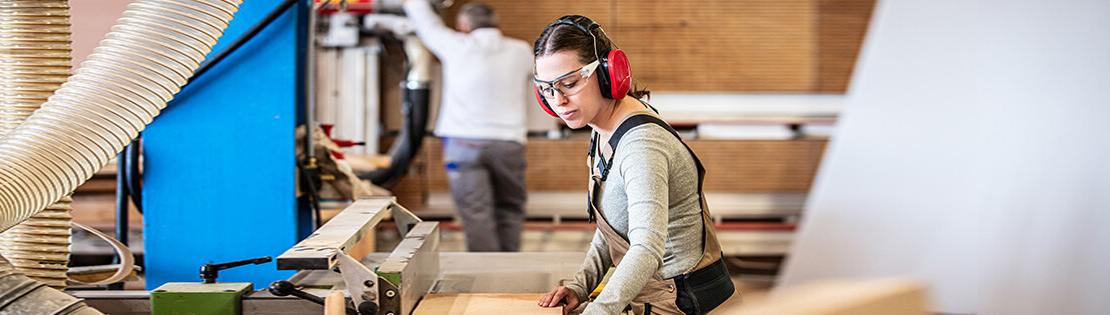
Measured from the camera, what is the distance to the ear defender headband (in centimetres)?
171

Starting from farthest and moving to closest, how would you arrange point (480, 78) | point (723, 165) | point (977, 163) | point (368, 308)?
point (723, 165) → point (480, 78) → point (977, 163) → point (368, 308)

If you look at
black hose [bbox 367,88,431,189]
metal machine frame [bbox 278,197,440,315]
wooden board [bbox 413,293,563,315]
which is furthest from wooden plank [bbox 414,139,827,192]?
wooden board [bbox 413,293,563,315]

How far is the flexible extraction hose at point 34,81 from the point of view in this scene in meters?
2.05

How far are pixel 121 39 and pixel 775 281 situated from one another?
379cm

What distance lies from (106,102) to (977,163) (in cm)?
Answer: 336

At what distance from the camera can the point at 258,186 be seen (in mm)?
2398

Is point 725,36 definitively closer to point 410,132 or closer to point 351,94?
point 410,132

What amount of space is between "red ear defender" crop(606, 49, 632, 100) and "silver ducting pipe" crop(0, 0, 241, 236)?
32.8 inches

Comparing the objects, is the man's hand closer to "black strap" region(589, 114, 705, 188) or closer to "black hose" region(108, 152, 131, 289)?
"black hose" region(108, 152, 131, 289)

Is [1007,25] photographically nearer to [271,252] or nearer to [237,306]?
[271,252]

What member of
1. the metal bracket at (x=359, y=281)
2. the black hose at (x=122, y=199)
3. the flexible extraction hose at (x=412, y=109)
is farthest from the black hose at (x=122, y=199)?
the flexible extraction hose at (x=412, y=109)

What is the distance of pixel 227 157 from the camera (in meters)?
2.37

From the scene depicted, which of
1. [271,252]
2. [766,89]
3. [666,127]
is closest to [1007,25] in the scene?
[766,89]

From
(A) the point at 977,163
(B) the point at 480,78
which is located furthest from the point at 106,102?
(A) the point at 977,163
